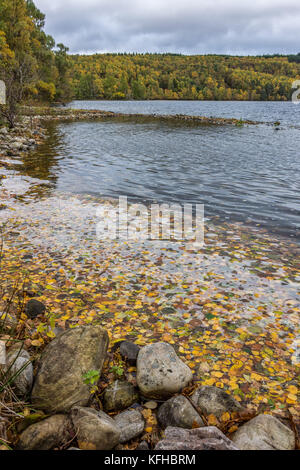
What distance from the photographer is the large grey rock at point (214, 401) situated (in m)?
4.41

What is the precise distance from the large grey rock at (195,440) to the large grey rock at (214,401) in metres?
0.68

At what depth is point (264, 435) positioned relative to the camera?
3844mm

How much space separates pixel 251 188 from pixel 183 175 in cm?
483

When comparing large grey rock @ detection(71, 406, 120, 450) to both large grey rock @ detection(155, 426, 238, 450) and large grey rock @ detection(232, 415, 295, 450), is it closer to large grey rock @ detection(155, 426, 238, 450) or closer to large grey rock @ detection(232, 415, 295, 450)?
large grey rock @ detection(155, 426, 238, 450)

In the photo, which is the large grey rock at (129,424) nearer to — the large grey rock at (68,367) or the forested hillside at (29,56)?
the large grey rock at (68,367)

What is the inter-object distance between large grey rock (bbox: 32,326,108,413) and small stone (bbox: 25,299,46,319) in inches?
62.8

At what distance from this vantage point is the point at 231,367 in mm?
5301

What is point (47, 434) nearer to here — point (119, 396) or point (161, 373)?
point (119, 396)

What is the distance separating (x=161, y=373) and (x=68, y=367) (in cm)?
137

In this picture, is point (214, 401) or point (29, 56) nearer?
point (214, 401)

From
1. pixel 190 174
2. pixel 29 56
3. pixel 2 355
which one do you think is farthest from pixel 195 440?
pixel 29 56

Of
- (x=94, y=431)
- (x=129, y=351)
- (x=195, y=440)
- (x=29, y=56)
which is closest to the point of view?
(x=195, y=440)

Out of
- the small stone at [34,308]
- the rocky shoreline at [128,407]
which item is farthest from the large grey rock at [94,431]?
the small stone at [34,308]

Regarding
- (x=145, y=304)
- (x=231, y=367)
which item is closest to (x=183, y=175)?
(x=145, y=304)
